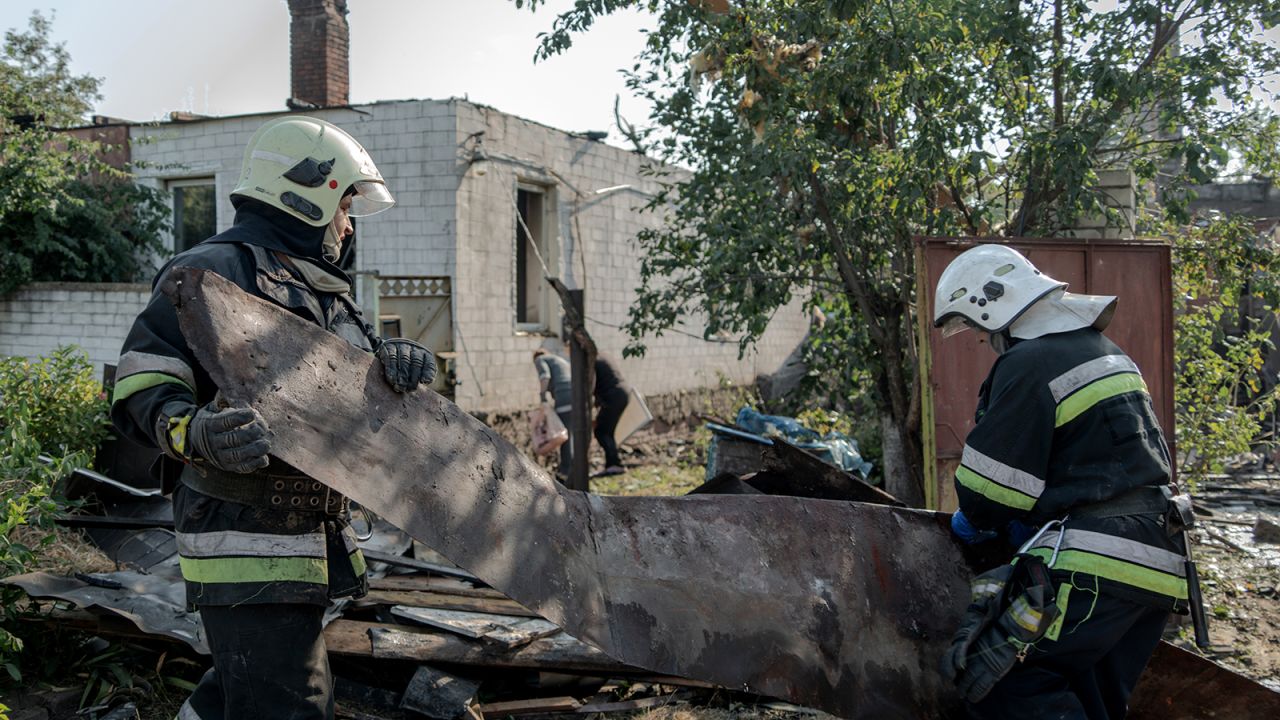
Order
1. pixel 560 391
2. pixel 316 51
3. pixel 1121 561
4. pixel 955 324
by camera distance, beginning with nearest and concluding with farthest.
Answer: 1. pixel 1121 561
2. pixel 955 324
3. pixel 560 391
4. pixel 316 51

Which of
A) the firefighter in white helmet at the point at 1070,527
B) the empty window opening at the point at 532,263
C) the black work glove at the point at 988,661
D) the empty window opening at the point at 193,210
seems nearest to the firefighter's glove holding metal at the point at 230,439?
the firefighter in white helmet at the point at 1070,527

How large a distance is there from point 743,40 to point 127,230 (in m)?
9.36

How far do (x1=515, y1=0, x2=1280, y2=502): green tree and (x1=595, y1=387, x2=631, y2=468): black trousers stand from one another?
349 centimetres

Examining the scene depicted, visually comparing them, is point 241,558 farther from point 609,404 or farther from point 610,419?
point 610,419

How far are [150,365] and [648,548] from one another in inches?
60.7

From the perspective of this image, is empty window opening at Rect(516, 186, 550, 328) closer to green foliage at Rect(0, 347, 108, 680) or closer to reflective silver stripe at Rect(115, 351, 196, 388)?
green foliage at Rect(0, 347, 108, 680)

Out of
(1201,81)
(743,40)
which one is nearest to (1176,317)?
(1201,81)

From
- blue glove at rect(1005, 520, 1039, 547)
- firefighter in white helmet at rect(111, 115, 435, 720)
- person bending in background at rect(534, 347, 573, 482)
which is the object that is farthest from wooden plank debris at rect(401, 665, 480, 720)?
person bending in background at rect(534, 347, 573, 482)

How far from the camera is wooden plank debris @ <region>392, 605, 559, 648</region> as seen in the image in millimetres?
3842

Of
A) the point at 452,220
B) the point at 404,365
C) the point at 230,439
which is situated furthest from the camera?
the point at 452,220

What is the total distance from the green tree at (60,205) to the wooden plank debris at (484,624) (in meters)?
9.21

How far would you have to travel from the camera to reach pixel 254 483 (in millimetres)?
2371

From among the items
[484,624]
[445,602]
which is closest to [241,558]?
[484,624]

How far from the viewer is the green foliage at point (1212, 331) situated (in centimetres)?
593
